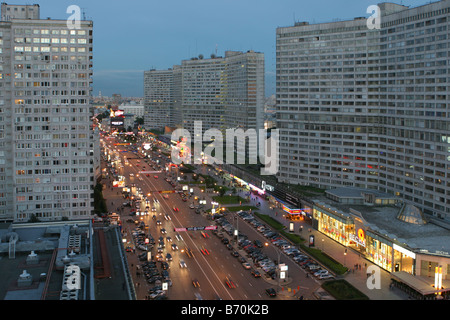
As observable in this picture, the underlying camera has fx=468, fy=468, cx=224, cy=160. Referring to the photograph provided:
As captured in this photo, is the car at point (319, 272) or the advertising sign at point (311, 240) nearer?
the car at point (319, 272)

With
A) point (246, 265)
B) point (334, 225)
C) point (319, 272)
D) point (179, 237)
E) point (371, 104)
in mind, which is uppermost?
point (371, 104)

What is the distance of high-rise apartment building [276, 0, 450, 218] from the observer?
8450 cm

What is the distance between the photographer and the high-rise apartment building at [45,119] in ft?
277

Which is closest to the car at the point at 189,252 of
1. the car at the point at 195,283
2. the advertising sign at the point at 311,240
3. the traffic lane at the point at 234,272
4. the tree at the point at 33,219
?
the traffic lane at the point at 234,272

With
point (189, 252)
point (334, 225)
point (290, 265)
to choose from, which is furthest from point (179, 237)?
point (334, 225)

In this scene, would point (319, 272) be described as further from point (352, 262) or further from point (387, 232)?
point (387, 232)

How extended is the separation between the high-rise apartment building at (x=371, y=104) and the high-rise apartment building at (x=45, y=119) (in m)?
52.8

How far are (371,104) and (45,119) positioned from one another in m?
67.9

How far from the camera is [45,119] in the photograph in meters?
85.8

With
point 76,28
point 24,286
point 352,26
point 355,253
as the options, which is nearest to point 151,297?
point 24,286

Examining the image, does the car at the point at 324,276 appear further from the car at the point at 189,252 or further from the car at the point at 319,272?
the car at the point at 189,252
